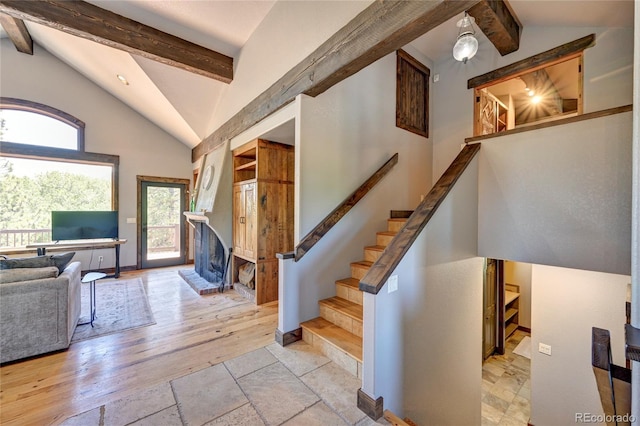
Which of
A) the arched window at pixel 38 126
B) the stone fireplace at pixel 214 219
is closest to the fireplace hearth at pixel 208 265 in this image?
the stone fireplace at pixel 214 219

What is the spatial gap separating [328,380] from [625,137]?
9.84 ft

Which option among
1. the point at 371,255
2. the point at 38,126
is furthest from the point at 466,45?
the point at 38,126

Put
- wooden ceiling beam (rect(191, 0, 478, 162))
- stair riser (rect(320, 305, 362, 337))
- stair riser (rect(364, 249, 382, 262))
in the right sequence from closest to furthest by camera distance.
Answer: wooden ceiling beam (rect(191, 0, 478, 162)) < stair riser (rect(320, 305, 362, 337)) < stair riser (rect(364, 249, 382, 262))

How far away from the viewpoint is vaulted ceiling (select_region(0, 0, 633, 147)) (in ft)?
10.0

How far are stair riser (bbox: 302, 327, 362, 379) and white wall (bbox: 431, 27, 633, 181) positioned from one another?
3747 millimetres

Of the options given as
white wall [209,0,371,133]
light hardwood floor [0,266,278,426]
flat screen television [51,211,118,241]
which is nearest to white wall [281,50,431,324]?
white wall [209,0,371,133]

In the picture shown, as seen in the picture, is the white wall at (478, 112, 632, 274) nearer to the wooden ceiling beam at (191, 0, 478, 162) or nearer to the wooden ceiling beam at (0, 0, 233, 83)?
the wooden ceiling beam at (191, 0, 478, 162)

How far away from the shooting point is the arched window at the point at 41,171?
189 inches

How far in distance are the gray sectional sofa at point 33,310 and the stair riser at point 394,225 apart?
380 cm

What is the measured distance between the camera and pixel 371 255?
3.20 metres

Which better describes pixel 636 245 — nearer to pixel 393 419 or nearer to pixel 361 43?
pixel 393 419

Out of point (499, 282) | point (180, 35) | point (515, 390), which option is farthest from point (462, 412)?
point (180, 35)

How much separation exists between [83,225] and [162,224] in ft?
4.88

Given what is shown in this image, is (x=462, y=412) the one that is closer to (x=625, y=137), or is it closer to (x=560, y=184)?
(x=560, y=184)
